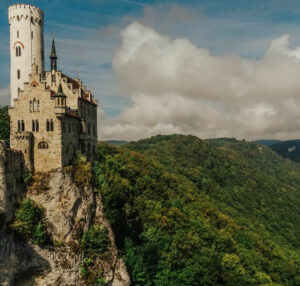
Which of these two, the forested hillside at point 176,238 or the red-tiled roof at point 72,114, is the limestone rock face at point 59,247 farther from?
the red-tiled roof at point 72,114

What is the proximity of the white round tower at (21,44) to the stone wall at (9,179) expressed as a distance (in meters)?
17.5

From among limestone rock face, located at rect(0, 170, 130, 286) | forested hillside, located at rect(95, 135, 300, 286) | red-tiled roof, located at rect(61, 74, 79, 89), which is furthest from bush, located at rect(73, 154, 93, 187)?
red-tiled roof, located at rect(61, 74, 79, 89)

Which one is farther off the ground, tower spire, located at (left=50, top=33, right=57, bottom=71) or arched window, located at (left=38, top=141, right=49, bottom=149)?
tower spire, located at (left=50, top=33, right=57, bottom=71)

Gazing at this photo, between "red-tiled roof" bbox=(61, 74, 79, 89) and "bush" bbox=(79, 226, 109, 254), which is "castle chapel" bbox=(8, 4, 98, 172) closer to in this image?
"red-tiled roof" bbox=(61, 74, 79, 89)

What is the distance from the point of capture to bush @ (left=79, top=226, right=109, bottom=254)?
51.3 metres

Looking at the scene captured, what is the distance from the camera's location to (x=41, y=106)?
5172cm

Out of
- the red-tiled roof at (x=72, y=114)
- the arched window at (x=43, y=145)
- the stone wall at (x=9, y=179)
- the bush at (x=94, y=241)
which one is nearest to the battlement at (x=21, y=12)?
the red-tiled roof at (x=72, y=114)

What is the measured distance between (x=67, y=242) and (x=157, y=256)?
21.5 m

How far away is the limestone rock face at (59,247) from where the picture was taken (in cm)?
4503

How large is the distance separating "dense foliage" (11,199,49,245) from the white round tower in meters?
23.6

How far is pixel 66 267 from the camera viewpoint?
48.3 meters

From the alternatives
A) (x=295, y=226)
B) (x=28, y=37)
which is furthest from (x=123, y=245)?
(x=295, y=226)

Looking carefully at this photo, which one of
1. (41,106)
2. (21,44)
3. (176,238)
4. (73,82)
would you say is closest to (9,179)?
(41,106)

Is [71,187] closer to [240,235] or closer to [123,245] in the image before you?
[123,245]
